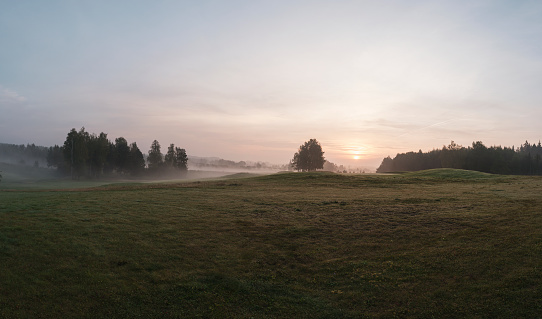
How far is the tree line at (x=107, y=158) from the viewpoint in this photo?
8781 centimetres

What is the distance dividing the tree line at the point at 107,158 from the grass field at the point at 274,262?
7810cm

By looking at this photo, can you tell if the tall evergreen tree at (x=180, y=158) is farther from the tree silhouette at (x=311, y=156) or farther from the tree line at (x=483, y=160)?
the tree line at (x=483, y=160)

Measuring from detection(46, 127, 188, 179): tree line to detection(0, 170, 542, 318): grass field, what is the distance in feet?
256

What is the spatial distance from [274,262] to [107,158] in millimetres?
105541

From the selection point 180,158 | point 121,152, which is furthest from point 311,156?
point 121,152

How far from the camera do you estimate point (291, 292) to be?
10.3 meters

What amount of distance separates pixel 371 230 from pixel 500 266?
615cm

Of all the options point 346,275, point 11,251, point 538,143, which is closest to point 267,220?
point 346,275

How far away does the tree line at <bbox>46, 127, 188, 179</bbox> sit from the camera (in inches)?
3457

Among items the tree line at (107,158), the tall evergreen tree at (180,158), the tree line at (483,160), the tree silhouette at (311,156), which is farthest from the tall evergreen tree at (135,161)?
the tree line at (483,160)

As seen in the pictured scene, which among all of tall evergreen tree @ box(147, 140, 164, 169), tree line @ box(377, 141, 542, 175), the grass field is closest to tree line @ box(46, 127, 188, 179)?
tall evergreen tree @ box(147, 140, 164, 169)

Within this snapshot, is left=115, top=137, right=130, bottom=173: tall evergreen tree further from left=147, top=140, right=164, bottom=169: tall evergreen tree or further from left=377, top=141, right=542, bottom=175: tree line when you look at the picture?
left=377, top=141, right=542, bottom=175: tree line

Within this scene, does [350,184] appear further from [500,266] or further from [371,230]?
[500,266]

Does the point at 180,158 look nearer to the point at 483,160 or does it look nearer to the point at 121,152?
the point at 121,152
